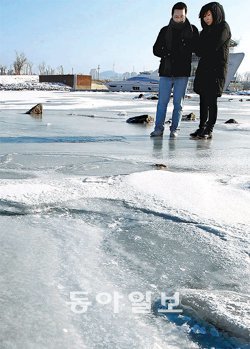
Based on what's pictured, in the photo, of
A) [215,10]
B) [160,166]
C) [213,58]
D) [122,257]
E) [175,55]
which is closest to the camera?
[122,257]

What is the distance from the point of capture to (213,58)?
4391 mm

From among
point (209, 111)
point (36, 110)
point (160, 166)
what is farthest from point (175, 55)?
point (36, 110)

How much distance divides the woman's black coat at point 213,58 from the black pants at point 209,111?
0.08 meters

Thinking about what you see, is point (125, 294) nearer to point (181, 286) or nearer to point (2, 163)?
point (181, 286)

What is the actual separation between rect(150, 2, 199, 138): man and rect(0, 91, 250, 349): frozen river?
2.16 m

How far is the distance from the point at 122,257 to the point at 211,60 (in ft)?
11.8

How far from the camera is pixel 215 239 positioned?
1.44m

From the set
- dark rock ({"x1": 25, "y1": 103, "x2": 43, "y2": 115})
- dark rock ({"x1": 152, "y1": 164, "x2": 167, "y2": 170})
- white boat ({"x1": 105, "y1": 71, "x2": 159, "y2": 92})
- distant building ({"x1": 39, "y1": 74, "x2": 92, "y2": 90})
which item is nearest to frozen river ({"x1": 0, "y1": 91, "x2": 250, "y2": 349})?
dark rock ({"x1": 152, "y1": 164, "x2": 167, "y2": 170})

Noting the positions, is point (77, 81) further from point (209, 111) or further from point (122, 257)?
point (122, 257)

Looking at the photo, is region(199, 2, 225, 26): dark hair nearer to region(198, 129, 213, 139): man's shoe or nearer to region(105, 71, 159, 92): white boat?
region(198, 129, 213, 139): man's shoe

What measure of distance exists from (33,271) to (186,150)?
103 inches

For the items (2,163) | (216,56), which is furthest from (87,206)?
(216,56)

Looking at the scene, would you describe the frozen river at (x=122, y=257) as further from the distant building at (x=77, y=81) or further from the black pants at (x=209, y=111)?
the distant building at (x=77, y=81)

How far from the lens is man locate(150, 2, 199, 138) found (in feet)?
14.4
